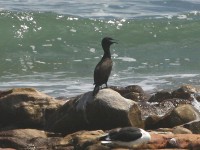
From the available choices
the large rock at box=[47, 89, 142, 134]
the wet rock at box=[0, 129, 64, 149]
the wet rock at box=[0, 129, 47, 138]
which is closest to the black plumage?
the wet rock at box=[0, 129, 64, 149]

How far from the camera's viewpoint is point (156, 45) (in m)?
22.4

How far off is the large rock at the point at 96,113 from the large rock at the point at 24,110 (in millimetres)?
406

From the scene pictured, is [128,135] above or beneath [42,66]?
above

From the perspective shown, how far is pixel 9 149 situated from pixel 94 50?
13.1 meters

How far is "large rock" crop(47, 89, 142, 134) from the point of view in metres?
9.18

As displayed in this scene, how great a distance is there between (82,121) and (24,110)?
971 millimetres

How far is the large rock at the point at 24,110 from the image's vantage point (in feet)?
32.6

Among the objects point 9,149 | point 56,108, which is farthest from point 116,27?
point 9,149

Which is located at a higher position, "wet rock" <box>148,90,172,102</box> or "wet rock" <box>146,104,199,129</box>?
"wet rock" <box>146,104,199,129</box>

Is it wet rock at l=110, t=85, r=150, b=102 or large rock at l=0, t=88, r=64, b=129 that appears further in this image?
wet rock at l=110, t=85, r=150, b=102

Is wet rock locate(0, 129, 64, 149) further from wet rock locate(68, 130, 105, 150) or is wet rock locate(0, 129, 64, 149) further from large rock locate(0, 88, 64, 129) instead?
large rock locate(0, 88, 64, 129)

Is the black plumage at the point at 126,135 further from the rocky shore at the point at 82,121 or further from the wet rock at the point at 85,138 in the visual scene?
the wet rock at the point at 85,138

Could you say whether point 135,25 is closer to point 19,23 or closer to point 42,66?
point 19,23

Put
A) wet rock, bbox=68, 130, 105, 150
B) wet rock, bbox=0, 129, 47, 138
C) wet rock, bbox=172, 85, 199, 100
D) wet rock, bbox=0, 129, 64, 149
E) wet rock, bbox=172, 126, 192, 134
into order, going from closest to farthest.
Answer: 1. wet rock, bbox=68, 130, 105, 150
2. wet rock, bbox=0, 129, 64, 149
3. wet rock, bbox=172, 126, 192, 134
4. wet rock, bbox=0, 129, 47, 138
5. wet rock, bbox=172, 85, 199, 100
